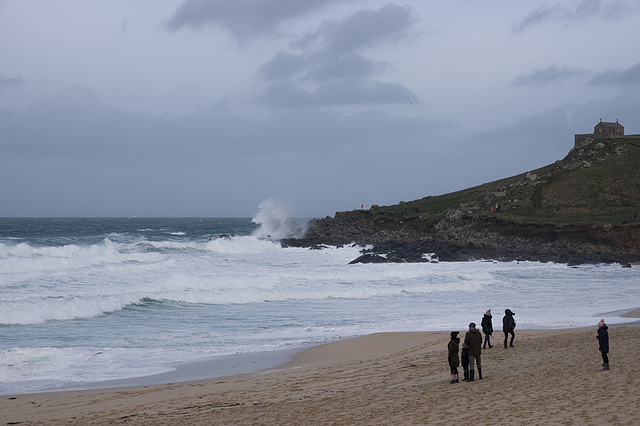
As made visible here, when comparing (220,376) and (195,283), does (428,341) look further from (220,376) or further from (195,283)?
(195,283)

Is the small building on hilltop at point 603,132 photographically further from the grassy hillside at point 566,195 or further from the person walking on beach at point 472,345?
the person walking on beach at point 472,345

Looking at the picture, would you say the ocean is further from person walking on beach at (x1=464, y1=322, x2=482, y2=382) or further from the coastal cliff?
person walking on beach at (x1=464, y1=322, x2=482, y2=382)

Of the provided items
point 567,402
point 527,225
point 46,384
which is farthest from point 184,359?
point 527,225

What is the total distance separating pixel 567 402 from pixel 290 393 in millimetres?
5343

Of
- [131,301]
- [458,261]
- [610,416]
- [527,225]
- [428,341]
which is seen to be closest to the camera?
[610,416]

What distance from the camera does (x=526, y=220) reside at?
191 ft

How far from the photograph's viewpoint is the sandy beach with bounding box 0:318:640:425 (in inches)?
387

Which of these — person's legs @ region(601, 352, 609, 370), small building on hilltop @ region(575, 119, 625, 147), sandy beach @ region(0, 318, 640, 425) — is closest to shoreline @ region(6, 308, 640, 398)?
sandy beach @ region(0, 318, 640, 425)

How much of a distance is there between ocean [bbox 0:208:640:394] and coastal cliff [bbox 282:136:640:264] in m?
5.18

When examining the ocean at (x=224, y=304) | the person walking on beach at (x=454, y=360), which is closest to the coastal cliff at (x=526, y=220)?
the ocean at (x=224, y=304)

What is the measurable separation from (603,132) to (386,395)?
255 ft

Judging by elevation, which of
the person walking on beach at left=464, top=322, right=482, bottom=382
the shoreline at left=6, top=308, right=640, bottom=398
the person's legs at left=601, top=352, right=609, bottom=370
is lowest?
the shoreline at left=6, top=308, right=640, bottom=398

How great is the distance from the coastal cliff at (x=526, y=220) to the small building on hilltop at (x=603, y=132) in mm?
2296

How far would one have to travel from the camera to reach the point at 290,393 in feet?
41.4
